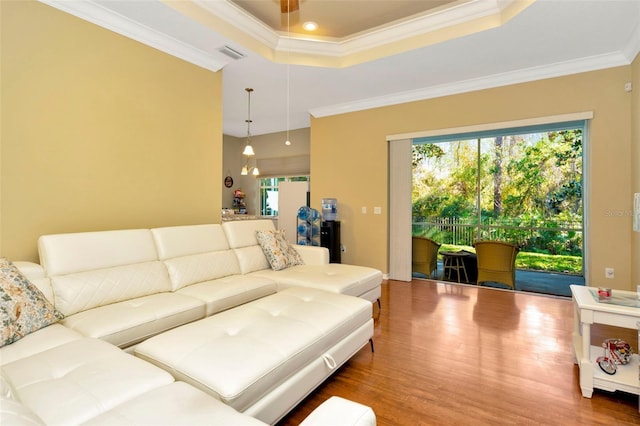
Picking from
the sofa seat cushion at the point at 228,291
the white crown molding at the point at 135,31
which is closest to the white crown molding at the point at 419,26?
the white crown molding at the point at 135,31

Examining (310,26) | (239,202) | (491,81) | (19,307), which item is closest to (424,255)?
(491,81)

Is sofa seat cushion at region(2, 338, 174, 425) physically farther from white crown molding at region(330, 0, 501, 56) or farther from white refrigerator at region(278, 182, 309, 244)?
white refrigerator at region(278, 182, 309, 244)

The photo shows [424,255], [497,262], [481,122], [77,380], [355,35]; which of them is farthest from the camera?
[424,255]

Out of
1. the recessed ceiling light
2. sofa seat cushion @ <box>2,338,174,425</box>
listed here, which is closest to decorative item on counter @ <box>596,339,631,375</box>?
sofa seat cushion @ <box>2,338,174,425</box>

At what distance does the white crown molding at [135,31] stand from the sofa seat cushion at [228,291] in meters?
2.48

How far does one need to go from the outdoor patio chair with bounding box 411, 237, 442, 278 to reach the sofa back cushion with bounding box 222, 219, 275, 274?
9.35 ft

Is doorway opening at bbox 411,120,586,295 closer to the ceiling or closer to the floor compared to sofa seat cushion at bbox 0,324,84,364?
closer to the ceiling

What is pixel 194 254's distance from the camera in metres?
2.99

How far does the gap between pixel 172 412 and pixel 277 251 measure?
2471mm

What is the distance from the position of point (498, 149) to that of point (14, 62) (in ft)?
22.9

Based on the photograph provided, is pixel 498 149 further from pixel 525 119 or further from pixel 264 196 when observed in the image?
pixel 264 196

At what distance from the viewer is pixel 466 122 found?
448cm

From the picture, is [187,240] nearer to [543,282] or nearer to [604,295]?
[604,295]

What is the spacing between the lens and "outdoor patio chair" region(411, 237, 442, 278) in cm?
522
